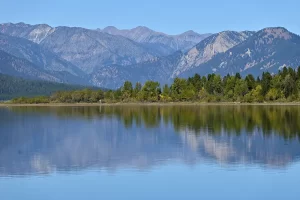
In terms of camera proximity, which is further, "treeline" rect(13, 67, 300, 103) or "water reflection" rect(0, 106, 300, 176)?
"treeline" rect(13, 67, 300, 103)

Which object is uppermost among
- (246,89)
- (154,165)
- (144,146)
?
(246,89)

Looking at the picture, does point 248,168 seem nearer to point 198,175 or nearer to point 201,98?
point 198,175

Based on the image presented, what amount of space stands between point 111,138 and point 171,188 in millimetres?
33691

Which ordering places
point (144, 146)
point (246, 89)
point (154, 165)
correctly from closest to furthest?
point (154, 165) < point (144, 146) < point (246, 89)

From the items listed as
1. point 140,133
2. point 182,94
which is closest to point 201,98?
point 182,94

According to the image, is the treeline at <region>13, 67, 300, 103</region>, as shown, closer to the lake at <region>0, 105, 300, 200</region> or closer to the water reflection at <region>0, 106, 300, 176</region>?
the water reflection at <region>0, 106, 300, 176</region>

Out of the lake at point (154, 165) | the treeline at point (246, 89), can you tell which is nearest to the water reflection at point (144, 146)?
the lake at point (154, 165)

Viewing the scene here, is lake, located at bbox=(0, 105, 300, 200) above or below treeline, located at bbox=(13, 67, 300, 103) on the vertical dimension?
below

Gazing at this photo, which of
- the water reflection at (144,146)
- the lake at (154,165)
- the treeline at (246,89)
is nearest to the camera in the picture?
the lake at (154,165)

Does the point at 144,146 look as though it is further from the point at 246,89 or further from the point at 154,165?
the point at 246,89

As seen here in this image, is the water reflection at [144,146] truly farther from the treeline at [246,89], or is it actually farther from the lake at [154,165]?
the treeline at [246,89]

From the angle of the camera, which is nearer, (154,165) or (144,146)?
(154,165)

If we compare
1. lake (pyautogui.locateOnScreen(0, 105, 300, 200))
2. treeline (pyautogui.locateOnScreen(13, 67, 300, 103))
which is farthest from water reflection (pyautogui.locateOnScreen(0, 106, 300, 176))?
treeline (pyautogui.locateOnScreen(13, 67, 300, 103))

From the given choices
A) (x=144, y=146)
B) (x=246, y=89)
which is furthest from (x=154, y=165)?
(x=246, y=89)
